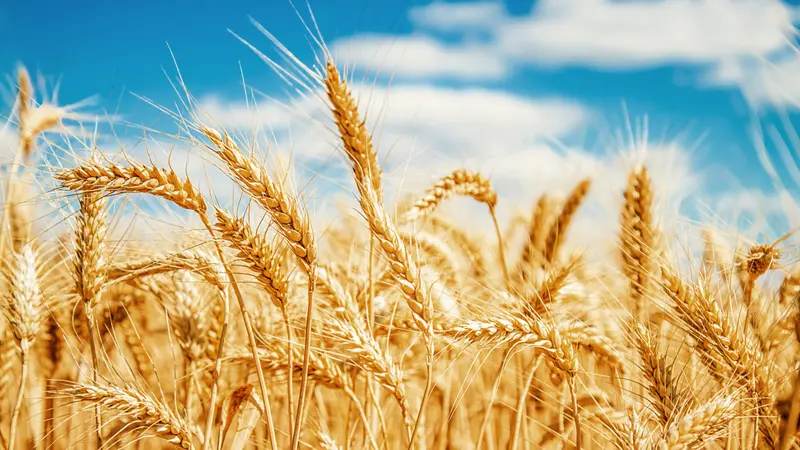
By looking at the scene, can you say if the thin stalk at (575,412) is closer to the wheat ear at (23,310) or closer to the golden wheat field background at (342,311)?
the golden wheat field background at (342,311)

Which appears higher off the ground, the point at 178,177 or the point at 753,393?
the point at 178,177

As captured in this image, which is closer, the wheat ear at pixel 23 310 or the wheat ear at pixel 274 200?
the wheat ear at pixel 274 200

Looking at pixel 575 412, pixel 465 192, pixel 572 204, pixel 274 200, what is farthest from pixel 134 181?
pixel 572 204

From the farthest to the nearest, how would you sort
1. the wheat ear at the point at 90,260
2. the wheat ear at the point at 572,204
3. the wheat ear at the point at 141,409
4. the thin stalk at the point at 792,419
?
the wheat ear at the point at 572,204, the wheat ear at the point at 90,260, the wheat ear at the point at 141,409, the thin stalk at the point at 792,419

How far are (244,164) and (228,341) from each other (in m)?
0.95

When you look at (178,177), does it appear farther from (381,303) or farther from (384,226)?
(381,303)

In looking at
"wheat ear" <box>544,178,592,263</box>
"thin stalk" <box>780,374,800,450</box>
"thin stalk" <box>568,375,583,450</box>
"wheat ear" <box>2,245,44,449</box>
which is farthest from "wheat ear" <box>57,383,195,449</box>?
"wheat ear" <box>544,178,592,263</box>

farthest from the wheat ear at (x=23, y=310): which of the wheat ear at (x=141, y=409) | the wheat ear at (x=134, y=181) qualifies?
the wheat ear at (x=134, y=181)

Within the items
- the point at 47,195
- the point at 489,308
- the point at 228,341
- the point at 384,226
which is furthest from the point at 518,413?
the point at 47,195

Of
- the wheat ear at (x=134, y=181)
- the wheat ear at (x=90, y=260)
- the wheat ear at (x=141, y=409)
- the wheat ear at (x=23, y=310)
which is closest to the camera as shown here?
the wheat ear at (x=134, y=181)

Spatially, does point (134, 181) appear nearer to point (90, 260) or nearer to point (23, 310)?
point (90, 260)

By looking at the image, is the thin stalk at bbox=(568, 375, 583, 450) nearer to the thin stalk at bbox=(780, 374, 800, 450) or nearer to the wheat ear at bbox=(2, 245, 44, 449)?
the thin stalk at bbox=(780, 374, 800, 450)

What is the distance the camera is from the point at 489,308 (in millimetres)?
1840

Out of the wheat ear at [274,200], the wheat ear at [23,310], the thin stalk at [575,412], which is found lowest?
the thin stalk at [575,412]
